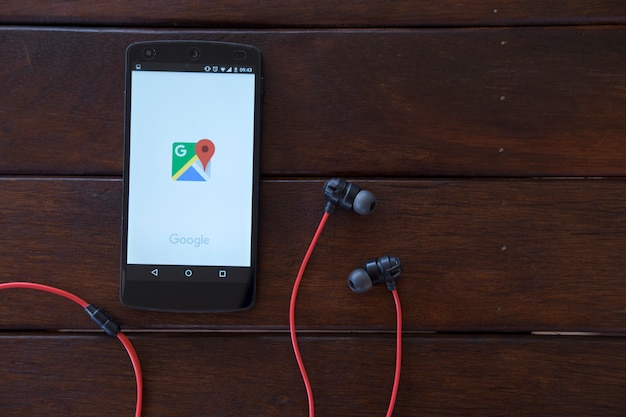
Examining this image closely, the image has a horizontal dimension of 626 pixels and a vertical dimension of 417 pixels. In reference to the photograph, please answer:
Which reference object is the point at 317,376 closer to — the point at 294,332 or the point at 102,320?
the point at 294,332

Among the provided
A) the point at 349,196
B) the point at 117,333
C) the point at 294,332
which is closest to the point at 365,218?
the point at 349,196

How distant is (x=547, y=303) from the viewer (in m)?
0.70

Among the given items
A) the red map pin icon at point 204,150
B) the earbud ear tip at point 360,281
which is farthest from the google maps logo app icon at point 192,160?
the earbud ear tip at point 360,281

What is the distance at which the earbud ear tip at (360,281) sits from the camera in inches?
26.2

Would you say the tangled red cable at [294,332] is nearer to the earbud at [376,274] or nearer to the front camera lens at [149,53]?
the earbud at [376,274]

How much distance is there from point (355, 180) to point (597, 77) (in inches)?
12.4

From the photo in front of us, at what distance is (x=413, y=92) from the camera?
0.71m

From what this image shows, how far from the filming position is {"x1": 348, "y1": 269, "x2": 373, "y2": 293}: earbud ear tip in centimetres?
67

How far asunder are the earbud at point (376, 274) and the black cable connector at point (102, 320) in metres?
0.28

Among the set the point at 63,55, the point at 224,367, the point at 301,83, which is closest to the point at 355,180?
the point at 301,83

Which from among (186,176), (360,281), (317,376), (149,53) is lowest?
(317,376)

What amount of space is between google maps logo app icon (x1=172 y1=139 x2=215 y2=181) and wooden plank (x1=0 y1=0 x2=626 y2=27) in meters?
0.15

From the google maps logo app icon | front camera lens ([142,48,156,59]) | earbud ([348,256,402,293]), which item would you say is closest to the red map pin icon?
the google maps logo app icon

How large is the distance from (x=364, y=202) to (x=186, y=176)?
0.21 metres
